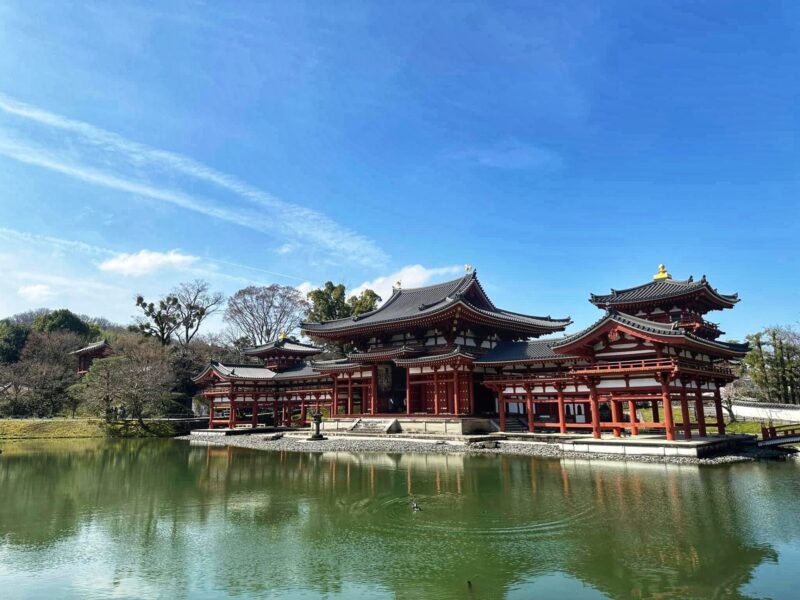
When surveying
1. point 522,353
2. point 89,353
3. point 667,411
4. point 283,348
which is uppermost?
point 89,353

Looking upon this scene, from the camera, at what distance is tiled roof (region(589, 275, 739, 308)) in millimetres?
24594

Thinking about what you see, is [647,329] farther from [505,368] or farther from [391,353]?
[391,353]

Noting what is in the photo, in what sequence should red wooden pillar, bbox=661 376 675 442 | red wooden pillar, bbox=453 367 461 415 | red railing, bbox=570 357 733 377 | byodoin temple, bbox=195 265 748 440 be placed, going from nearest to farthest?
red railing, bbox=570 357 733 377 < red wooden pillar, bbox=661 376 675 442 < byodoin temple, bbox=195 265 748 440 < red wooden pillar, bbox=453 367 461 415

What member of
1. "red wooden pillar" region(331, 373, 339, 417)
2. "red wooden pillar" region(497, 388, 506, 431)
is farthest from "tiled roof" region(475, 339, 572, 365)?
"red wooden pillar" region(331, 373, 339, 417)

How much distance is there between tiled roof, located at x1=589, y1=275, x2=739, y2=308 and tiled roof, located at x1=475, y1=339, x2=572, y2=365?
12.1 feet

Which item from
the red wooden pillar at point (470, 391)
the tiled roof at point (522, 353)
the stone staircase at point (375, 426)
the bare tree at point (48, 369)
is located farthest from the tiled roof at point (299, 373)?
the bare tree at point (48, 369)

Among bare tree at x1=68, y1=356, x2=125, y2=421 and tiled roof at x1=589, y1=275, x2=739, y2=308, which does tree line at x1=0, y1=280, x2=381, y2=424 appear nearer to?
bare tree at x1=68, y1=356, x2=125, y2=421

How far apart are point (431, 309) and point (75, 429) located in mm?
29390

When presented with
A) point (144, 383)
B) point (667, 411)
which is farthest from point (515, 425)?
point (144, 383)

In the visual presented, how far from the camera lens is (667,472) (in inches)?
593

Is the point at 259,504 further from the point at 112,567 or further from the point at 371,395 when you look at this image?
the point at 371,395

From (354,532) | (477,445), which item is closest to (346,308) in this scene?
(477,445)

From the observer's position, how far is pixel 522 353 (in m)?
26.2

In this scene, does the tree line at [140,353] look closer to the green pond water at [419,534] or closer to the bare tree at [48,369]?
the bare tree at [48,369]
